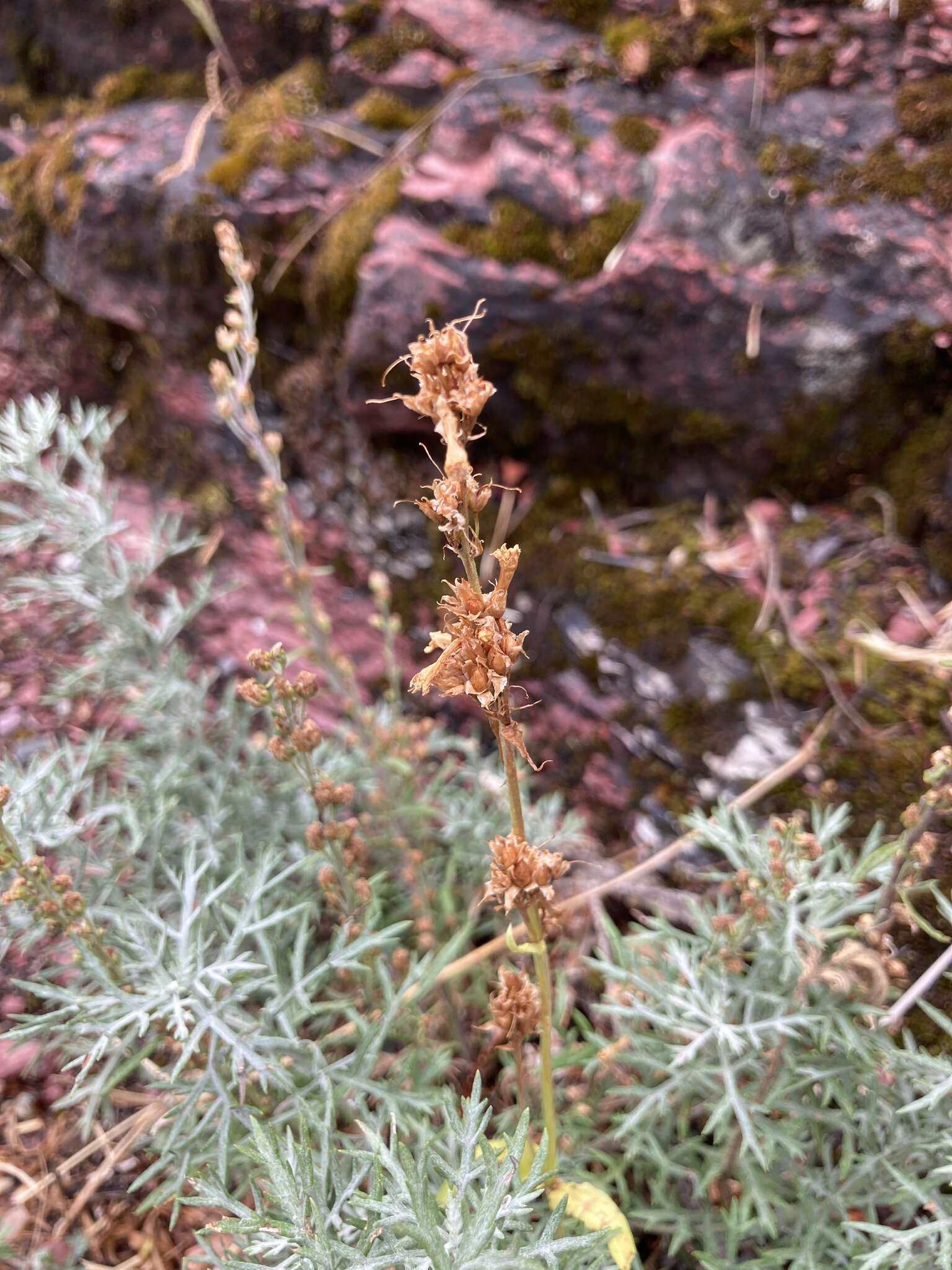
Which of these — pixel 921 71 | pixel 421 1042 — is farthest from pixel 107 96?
pixel 421 1042

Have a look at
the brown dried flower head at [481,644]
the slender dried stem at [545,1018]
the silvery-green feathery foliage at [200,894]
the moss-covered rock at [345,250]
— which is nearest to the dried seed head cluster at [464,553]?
the brown dried flower head at [481,644]

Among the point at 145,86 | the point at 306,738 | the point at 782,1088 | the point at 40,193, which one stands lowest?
the point at 782,1088

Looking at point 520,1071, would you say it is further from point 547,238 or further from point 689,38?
point 689,38

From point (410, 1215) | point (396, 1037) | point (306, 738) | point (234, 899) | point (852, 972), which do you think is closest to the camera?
point (410, 1215)

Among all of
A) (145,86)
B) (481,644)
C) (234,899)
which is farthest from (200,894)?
(145,86)

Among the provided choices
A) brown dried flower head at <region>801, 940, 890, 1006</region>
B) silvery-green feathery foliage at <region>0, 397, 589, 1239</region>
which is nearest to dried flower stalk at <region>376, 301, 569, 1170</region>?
silvery-green feathery foliage at <region>0, 397, 589, 1239</region>
